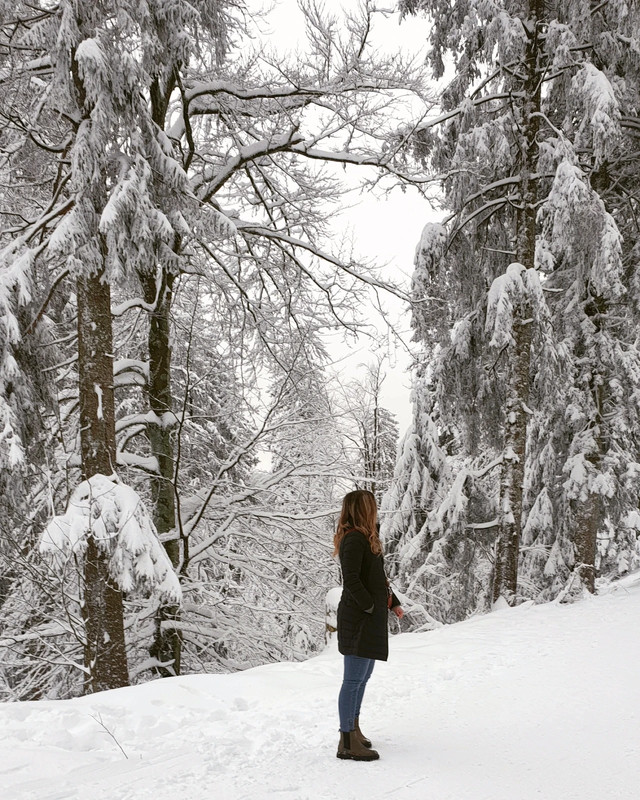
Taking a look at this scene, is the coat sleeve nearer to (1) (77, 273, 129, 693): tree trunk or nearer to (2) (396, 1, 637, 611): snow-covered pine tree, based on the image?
(1) (77, 273, 129, 693): tree trunk

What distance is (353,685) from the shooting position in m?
3.71

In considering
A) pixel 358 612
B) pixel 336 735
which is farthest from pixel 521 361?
pixel 336 735

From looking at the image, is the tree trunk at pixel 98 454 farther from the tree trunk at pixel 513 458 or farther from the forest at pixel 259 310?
the tree trunk at pixel 513 458

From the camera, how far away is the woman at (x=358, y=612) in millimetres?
3643

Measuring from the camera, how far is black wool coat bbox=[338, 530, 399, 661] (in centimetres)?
369

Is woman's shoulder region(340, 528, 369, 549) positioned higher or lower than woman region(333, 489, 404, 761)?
higher

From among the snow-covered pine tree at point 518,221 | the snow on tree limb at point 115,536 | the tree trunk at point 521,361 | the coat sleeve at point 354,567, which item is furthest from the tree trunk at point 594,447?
the coat sleeve at point 354,567

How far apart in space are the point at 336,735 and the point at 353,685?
58cm

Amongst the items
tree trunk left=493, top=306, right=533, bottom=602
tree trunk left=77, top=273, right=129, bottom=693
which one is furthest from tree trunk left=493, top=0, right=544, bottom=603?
tree trunk left=77, top=273, right=129, bottom=693

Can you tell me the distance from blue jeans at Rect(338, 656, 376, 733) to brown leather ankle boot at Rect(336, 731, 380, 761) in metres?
0.04

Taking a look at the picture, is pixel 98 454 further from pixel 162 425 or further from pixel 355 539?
pixel 355 539

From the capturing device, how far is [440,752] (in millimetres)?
3705

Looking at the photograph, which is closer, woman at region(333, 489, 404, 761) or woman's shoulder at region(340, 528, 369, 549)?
woman at region(333, 489, 404, 761)

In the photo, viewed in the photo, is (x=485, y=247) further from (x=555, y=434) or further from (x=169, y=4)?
(x=169, y=4)
